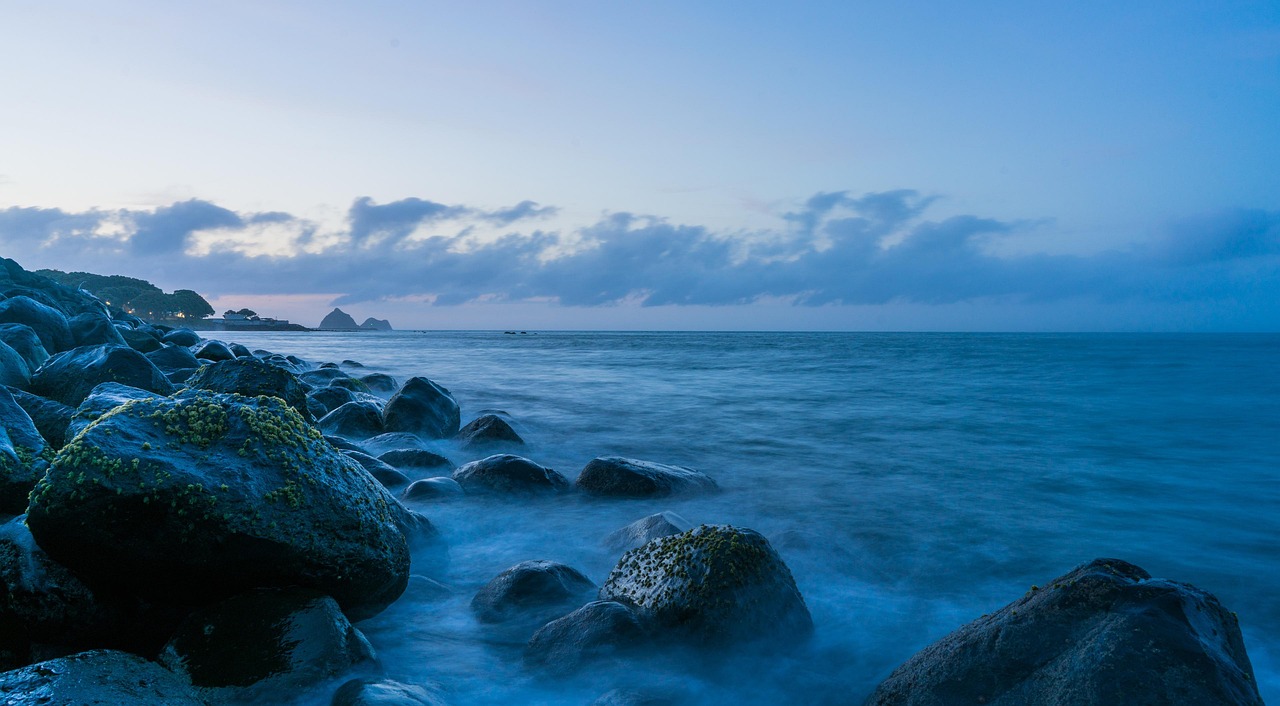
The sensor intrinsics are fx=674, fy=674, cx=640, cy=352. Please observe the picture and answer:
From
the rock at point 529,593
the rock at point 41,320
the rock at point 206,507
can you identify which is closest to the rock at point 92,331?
the rock at point 41,320

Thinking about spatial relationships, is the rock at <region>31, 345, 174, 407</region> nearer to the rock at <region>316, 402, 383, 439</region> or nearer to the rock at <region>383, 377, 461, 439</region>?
the rock at <region>316, 402, 383, 439</region>

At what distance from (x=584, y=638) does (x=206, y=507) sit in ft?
7.22

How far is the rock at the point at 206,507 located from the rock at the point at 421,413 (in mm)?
6676

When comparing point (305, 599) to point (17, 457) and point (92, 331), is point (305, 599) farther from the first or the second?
point (92, 331)

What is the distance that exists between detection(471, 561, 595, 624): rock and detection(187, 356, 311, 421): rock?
10.8ft

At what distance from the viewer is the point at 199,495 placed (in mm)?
3465

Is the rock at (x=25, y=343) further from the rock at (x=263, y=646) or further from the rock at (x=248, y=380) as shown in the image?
the rock at (x=263, y=646)

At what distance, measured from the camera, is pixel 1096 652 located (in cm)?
280

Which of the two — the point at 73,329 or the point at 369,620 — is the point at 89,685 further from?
the point at 73,329

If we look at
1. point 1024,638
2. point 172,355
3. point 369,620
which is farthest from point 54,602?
point 172,355

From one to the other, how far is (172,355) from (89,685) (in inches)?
506

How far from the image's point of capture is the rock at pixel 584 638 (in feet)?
13.1

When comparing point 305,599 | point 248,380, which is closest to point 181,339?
point 248,380

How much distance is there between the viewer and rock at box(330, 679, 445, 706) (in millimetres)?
3128
